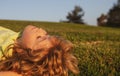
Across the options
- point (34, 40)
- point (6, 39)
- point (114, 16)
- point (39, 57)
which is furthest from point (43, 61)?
point (114, 16)

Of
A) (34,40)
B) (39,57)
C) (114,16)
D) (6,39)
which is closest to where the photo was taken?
(39,57)

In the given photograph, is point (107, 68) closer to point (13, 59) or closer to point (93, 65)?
point (93, 65)

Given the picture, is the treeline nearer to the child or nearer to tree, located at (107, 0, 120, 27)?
tree, located at (107, 0, 120, 27)

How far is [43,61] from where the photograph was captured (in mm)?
3824

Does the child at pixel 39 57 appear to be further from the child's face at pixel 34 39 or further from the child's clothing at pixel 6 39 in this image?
the child's clothing at pixel 6 39

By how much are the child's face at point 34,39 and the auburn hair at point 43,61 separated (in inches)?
1.8

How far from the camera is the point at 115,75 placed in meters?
5.35

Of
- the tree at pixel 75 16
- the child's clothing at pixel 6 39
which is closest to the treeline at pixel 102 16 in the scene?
the tree at pixel 75 16

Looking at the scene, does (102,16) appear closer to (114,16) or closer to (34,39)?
(114,16)

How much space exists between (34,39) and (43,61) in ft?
0.93

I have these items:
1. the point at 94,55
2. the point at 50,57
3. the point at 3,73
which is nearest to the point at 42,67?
the point at 50,57

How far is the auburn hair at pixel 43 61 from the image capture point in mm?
3797

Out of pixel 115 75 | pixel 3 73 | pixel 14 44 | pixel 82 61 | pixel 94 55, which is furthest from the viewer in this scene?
pixel 94 55

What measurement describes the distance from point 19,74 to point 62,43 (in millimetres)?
554
